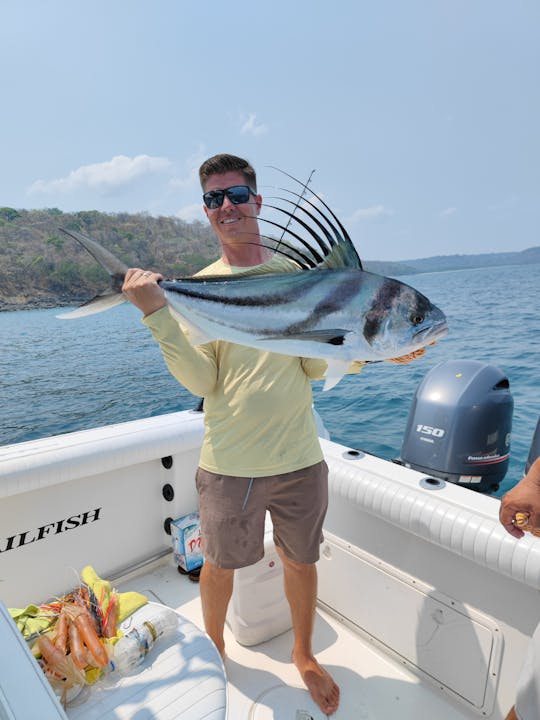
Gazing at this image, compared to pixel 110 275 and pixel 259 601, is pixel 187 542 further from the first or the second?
pixel 110 275

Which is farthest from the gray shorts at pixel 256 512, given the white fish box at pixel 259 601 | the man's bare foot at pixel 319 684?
the man's bare foot at pixel 319 684

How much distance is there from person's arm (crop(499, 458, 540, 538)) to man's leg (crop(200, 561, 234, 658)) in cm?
115

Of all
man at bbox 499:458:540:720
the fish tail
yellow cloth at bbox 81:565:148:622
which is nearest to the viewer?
man at bbox 499:458:540:720

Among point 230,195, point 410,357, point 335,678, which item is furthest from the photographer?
point 335,678

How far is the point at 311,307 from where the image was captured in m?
1.21

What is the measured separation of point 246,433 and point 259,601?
110cm

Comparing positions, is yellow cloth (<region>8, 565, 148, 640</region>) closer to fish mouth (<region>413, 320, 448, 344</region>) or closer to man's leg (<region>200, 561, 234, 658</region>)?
man's leg (<region>200, 561, 234, 658</region>)

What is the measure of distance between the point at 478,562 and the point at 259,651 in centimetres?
124

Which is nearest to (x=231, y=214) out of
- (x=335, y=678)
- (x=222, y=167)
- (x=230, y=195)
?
(x=230, y=195)

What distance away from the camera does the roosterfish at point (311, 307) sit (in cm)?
114

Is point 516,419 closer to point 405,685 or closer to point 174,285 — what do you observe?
point 405,685

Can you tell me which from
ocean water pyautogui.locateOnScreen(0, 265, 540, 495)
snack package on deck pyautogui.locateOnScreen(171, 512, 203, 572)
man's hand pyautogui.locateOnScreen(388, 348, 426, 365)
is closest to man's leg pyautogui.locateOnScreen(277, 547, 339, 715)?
snack package on deck pyautogui.locateOnScreen(171, 512, 203, 572)

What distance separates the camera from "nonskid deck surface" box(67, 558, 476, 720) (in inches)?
79.6

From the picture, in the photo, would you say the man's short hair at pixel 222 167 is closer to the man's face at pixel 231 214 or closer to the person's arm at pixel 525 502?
the man's face at pixel 231 214
